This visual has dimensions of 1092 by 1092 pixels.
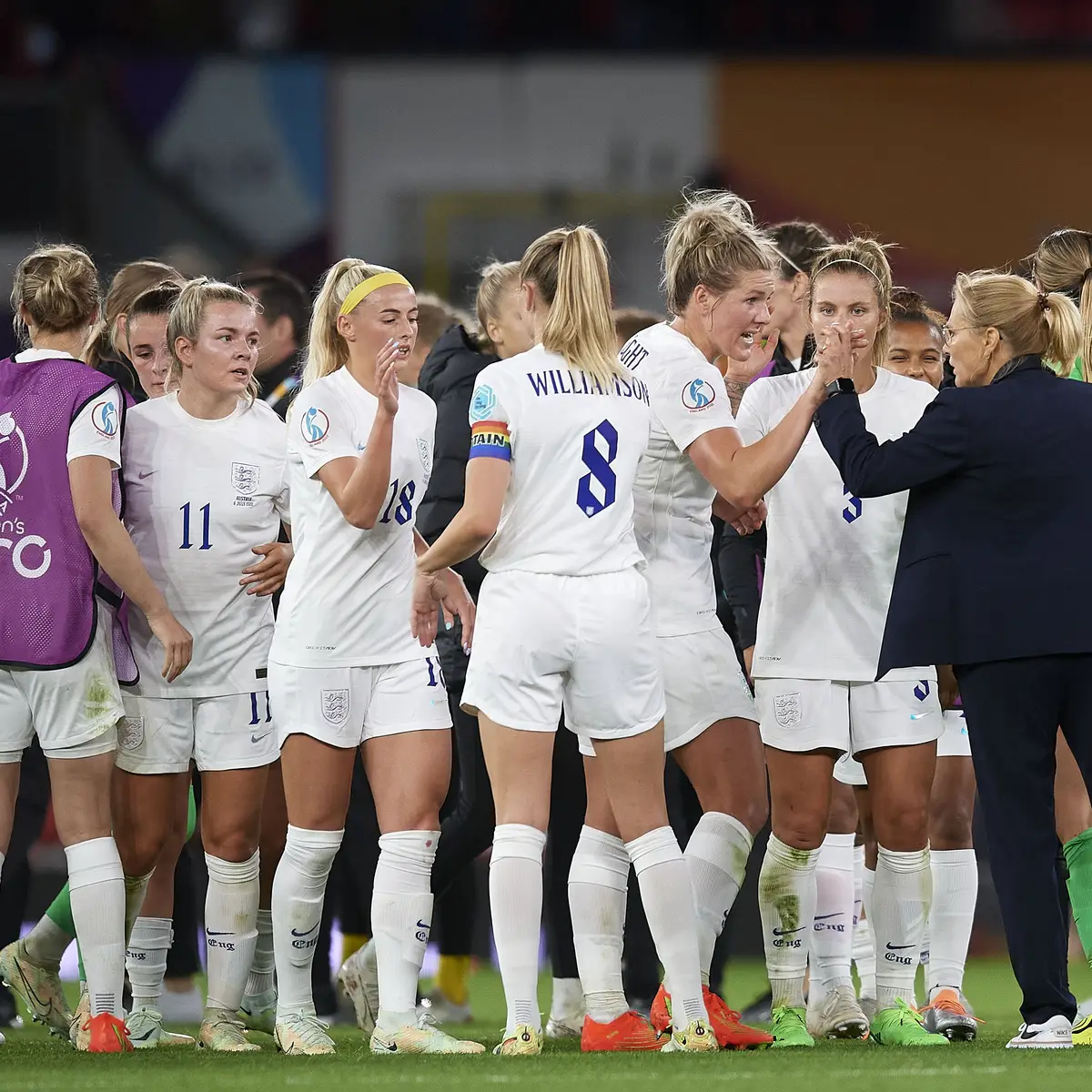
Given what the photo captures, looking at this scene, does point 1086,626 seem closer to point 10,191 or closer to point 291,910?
point 291,910

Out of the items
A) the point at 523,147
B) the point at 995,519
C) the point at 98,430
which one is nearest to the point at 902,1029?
the point at 995,519

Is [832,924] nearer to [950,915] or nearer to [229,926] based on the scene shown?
[950,915]

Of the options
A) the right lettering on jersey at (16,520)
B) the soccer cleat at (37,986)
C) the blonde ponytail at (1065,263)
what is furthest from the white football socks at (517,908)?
the blonde ponytail at (1065,263)

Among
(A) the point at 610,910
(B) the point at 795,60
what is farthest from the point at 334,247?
(A) the point at 610,910

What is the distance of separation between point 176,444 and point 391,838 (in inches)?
49.4

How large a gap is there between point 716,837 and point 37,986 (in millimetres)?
2040

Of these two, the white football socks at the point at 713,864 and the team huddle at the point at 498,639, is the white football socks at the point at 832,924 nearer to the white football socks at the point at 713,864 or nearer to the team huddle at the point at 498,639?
the team huddle at the point at 498,639

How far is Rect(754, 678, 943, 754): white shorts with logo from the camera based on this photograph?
4.80 meters

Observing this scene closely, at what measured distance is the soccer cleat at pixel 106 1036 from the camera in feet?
15.6

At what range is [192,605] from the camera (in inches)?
199

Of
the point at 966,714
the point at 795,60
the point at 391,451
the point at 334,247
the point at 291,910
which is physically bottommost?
the point at 291,910

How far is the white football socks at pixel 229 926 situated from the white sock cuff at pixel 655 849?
1161 millimetres

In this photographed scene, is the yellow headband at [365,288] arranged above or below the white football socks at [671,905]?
above

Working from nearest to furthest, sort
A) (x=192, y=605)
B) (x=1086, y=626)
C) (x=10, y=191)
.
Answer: (x=1086, y=626) < (x=192, y=605) < (x=10, y=191)
